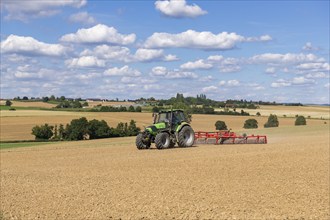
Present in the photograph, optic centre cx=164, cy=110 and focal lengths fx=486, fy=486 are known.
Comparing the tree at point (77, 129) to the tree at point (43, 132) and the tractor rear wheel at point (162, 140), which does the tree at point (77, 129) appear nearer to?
the tree at point (43, 132)

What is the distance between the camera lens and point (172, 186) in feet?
47.3

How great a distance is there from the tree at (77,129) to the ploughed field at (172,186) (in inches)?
1261

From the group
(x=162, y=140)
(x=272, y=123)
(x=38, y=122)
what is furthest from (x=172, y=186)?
(x=272, y=123)

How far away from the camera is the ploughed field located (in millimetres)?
11094

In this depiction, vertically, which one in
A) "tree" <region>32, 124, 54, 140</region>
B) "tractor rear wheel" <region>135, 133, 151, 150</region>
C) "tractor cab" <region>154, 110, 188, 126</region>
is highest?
"tractor cab" <region>154, 110, 188, 126</region>

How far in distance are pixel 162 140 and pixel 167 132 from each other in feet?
1.93

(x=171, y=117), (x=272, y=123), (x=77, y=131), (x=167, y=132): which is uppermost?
(x=171, y=117)

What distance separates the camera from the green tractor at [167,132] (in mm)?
24766

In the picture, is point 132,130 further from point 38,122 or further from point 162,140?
point 162,140

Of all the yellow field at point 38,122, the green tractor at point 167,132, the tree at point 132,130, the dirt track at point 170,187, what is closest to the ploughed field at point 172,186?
the dirt track at point 170,187

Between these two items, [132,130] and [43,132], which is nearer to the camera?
[43,132]

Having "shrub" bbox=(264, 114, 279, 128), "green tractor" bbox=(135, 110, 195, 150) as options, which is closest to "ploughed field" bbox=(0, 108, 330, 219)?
"green tractor" bbox=(135, 110, 195, 150)

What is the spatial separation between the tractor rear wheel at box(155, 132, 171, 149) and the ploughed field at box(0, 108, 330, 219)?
477mm

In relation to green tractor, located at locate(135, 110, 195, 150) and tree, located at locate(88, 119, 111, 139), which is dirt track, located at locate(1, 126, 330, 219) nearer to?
green tractor, located at locate(135, 110, 195, 150)
